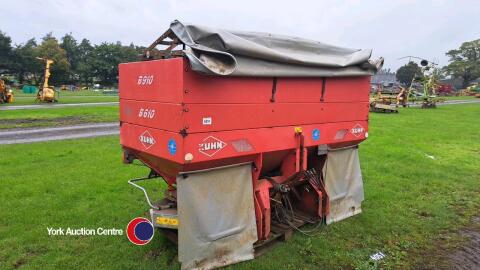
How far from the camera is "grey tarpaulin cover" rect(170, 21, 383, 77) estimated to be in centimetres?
354

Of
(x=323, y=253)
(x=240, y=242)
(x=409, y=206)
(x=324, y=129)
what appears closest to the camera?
(x=240, y=242)

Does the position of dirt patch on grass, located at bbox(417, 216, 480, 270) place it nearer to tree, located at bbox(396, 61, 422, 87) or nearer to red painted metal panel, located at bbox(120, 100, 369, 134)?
red painted metal panel, located at bbox(120, 100, 369, 134)

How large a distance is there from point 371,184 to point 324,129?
10.1 feet

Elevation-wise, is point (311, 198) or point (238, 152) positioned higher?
point (238, 152)

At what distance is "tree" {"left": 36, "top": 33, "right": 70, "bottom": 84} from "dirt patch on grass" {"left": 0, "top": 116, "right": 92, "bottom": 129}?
5391 centimetres

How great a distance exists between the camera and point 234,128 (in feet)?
13.1

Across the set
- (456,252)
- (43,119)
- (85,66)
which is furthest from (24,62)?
(456,252)

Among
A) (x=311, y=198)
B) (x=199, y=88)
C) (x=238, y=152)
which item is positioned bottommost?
(x=311, y=198)

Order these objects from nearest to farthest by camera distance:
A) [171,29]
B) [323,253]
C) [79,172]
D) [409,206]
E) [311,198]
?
[171,29], [323,253], [311,198], [409,206], [79,172]

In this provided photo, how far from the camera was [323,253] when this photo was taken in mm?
4570

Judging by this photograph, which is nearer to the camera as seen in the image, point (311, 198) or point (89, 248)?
point (89, 248)

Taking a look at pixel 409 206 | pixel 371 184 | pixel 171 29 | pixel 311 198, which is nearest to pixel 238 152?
pixel 171 29

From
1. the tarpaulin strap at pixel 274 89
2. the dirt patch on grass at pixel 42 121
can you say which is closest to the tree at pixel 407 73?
the dirt patch on grass at pixel 42 121

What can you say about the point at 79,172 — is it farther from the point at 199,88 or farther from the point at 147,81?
the point at 199,88
